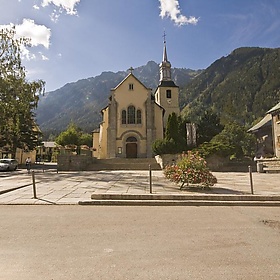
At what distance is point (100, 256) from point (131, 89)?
36881 mm

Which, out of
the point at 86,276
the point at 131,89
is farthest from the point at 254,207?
the point at 131,89

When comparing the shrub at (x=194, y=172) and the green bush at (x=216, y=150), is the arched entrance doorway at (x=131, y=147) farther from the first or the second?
the shrub at (x=194, y=172)

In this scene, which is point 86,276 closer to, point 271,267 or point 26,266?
point 26,266

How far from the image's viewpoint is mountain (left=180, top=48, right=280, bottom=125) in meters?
101

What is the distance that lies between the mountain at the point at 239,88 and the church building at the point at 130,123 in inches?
1933

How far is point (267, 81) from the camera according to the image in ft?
381

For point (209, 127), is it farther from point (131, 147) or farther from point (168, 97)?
point (131, 147)

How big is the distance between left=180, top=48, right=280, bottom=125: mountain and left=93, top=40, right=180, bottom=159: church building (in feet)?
161

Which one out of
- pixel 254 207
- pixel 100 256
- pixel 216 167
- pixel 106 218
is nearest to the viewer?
pixel 100 256

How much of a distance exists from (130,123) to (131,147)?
360 centimetres

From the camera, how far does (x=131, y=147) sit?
38.2 m

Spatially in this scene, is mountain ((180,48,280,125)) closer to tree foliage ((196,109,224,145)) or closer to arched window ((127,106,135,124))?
tree foliage ((196,109,224,145))

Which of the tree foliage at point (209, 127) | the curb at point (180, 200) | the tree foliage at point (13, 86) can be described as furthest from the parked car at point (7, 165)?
the tree foliage at point (209, 127)

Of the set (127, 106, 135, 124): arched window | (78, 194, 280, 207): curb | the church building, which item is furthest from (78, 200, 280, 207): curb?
(127, 106, 135, 124): arched window
